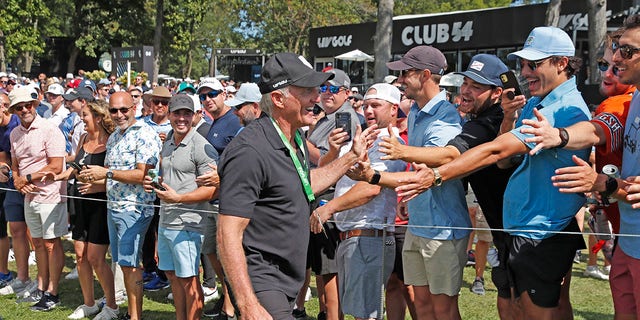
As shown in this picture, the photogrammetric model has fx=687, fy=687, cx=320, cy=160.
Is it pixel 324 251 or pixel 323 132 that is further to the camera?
pixel 323 132

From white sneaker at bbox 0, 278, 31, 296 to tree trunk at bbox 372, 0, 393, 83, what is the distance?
30.6ft

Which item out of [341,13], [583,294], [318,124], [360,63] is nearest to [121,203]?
[318,124]

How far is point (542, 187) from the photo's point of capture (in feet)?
12.9

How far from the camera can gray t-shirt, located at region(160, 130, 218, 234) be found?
591cm

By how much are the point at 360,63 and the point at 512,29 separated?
908cm

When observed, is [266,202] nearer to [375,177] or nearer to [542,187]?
[375,177]

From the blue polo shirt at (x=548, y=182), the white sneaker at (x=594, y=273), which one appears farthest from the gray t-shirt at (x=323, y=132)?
the white sneaker at (x=594, y=273)

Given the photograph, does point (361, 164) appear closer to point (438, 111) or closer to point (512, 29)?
point (438, 111)

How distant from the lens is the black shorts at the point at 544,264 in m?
3.98

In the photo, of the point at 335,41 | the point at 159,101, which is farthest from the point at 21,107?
the point at 335,41

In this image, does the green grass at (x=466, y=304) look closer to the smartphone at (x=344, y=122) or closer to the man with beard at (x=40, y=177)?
the man with beard at (x=40, y=177)

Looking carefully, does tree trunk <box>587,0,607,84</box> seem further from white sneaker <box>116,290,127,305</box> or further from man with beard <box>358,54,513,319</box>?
white sneaker <box>116,290,127,305</box>

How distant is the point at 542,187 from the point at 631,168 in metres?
0.49

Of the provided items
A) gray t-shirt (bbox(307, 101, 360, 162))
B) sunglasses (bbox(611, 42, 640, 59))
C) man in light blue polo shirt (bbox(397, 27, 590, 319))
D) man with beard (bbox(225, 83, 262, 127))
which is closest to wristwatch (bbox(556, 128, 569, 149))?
man in light blue polo shirt (bbox(397, 27, 590, 319))
